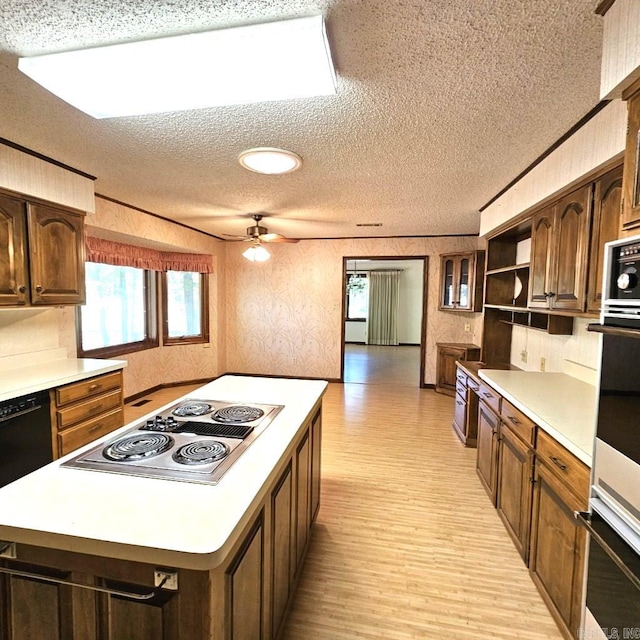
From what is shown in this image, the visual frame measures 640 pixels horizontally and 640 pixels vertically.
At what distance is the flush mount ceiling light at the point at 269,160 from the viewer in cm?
220

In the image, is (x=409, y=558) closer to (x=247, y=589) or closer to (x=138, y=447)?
(x=247, y=589)

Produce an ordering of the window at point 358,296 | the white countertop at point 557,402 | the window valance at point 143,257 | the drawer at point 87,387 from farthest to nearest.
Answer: the window at point 358,296 → the window valance at point 143,257 → the drawer at point 87,387 → the white countertop at point 557,402

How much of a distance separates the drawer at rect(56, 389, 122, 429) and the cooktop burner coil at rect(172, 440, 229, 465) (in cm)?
170

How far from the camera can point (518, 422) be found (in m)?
1.91

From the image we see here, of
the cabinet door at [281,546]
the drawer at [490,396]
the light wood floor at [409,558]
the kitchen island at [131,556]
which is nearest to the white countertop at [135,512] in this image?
the kitchen island at [131,556]

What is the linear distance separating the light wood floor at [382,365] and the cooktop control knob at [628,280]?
4.74 m

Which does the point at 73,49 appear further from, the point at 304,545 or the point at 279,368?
the point at 279,368

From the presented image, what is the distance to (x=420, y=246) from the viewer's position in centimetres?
529

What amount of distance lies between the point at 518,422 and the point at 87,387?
3.01m

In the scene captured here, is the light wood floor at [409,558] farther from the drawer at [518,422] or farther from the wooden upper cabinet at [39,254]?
the wooden upper cabinet at [39,254]

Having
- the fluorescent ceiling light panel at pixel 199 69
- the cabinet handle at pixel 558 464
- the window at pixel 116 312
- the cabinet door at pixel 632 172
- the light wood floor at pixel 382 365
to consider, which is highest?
the fluorescent ceiling light panel at pixel 199 69

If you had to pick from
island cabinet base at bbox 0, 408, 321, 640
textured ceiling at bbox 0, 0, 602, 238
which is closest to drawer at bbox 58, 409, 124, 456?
island cabinet base at bbox 0, 408, 321, 640

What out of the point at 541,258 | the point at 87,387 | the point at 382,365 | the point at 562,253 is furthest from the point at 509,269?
the point at 382,365

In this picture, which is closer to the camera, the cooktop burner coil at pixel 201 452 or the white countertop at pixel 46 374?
the cooktop burner coil at pixel 201 452
